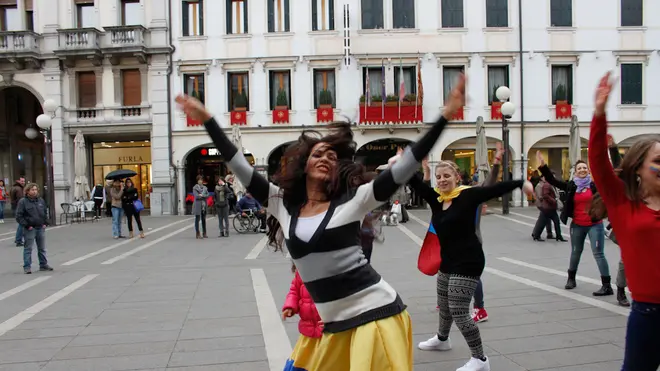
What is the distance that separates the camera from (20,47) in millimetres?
24688

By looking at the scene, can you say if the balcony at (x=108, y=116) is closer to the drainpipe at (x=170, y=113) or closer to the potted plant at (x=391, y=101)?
the drainpipe at (x=170, y=113)

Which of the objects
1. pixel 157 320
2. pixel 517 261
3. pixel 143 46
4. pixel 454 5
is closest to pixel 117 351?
pixel 157 320

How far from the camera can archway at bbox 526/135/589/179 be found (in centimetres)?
2573

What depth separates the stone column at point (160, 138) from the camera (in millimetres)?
25062

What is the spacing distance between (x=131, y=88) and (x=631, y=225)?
25968 millimetres

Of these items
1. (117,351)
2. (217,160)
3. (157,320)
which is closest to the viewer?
(117,351)

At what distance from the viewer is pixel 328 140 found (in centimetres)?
273

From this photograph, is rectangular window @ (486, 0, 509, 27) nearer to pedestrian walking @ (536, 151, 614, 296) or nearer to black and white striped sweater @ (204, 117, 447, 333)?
pedestrian walking @ (536, 151, 614, 296)

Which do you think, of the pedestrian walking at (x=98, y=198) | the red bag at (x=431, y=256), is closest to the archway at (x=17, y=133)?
the pedestrian walking at (x=98, y=198)

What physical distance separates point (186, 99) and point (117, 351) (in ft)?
11.0

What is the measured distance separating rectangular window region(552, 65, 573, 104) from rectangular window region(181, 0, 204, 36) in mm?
17048

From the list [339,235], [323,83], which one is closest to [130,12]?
[323,83]

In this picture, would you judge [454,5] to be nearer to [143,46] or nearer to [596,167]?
[143,46]

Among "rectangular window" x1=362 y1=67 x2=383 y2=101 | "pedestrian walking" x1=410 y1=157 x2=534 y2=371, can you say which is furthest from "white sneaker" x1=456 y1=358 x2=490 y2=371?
"rectangular window" x1=362 y1=67 x2=383 y2=101
